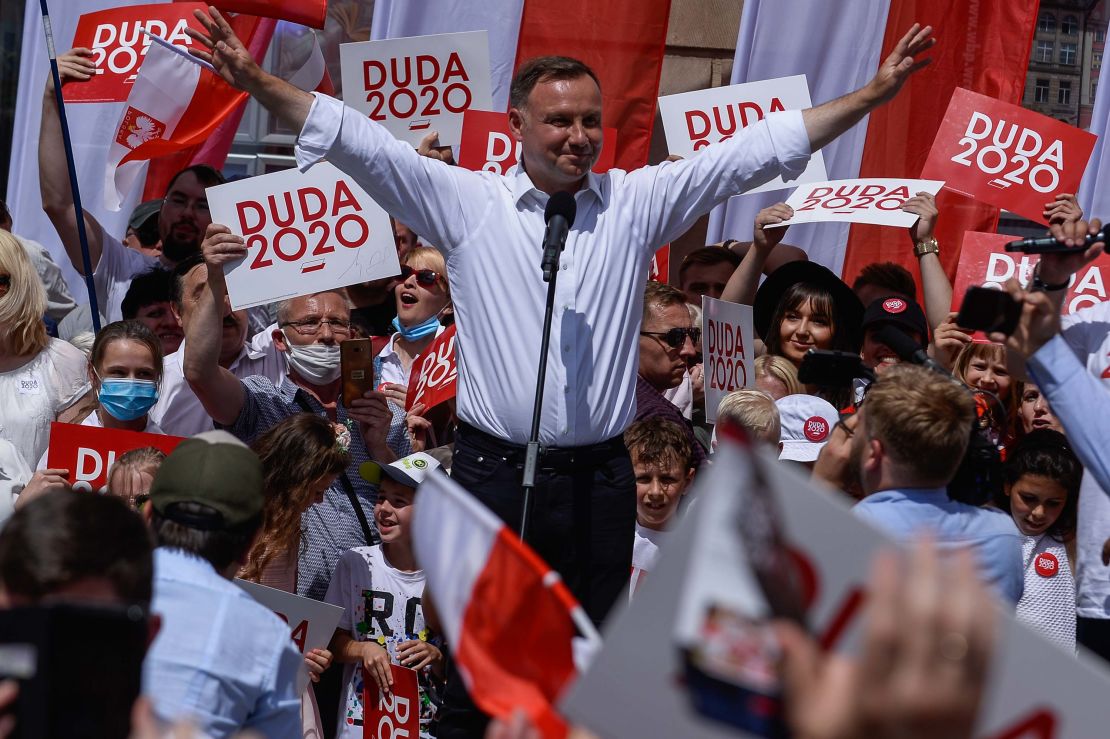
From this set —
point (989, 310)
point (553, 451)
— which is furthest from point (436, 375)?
point (989, 310)

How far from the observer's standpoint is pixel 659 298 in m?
6.09

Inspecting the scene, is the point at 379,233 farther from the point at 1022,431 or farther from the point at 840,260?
the point at 840,260

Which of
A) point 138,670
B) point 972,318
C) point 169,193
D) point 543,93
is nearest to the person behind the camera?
point 138,670

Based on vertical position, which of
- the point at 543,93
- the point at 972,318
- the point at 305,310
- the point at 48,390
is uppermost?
the point at 543,93

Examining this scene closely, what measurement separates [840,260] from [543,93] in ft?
15.3

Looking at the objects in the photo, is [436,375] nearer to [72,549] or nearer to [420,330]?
[420,330]

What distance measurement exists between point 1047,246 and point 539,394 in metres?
1.27

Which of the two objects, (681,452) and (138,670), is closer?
(138,670)

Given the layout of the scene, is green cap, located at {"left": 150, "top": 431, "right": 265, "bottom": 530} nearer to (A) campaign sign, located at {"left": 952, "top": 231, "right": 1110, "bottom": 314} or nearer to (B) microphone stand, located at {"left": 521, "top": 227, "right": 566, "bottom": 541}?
(B) microphone stand, located at {"left": 521, "top": 227, "right": 566, "bottom": 541}

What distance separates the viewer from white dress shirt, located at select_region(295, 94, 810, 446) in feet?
13.7

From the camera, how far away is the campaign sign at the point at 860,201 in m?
6.31

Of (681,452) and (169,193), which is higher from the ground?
(169,193)

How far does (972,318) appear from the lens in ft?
10.6

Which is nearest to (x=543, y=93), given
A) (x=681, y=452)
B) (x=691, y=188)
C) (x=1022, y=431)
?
(x=691, y=188)
